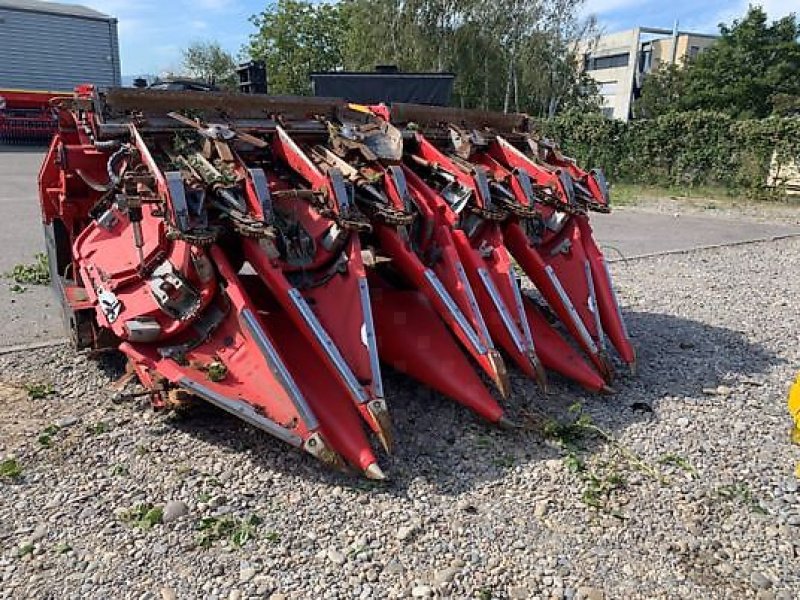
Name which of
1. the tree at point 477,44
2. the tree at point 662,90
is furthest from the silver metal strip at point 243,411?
the tree at point 662,90

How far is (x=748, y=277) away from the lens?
8.20m

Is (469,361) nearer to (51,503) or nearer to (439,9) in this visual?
(51,503)

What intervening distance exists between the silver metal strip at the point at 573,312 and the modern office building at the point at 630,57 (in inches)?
2136

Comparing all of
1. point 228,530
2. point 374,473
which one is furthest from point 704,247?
point 228,530

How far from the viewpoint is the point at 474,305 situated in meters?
3.76

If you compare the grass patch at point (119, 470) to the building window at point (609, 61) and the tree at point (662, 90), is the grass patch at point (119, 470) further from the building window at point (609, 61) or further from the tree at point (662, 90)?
the building window at point (609, 61)

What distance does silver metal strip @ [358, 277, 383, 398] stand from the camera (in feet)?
10.5

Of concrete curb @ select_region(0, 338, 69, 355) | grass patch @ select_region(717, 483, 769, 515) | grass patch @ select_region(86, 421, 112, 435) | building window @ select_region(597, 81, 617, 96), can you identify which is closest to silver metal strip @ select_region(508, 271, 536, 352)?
grass patch @ select_region(717, 483, 769, 515)

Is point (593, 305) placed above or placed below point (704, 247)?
above

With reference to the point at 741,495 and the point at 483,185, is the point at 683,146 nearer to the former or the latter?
the point at 483,185

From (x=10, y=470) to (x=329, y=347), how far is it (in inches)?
61.9

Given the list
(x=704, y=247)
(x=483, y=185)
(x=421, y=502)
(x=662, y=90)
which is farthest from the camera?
(x=662, y=90)

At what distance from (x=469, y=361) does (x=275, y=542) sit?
1619 mm

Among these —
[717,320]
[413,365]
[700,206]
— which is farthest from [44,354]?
[700,206]
